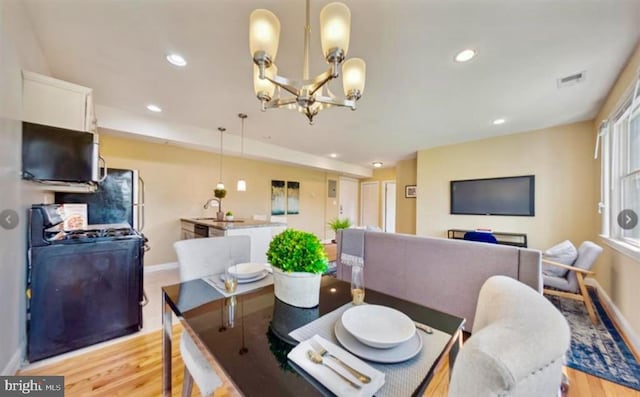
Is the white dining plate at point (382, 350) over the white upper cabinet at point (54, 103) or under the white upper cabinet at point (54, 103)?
under

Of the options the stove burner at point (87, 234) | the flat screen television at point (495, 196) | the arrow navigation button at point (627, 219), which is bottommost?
the stove burner at point (87, 234)

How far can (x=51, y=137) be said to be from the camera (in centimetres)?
184

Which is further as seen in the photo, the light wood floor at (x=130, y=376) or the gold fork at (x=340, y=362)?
the light wood floor at (x=130, y=376)

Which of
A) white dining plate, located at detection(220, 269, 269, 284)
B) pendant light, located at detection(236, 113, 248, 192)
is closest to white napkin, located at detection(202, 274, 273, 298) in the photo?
white dining plate, located at detection(220, 269, 269, 284)

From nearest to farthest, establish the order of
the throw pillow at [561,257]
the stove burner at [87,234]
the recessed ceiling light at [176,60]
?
the stove burner at [87,234] < the recessed ceiling light at [176,60] < the throw pillow at [561,257]

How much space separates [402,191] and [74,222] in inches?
243

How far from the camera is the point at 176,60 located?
7.28 feet

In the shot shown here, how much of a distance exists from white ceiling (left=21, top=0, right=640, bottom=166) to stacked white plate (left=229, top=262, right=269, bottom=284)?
1754mm

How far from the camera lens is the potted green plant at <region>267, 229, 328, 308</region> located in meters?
1.04

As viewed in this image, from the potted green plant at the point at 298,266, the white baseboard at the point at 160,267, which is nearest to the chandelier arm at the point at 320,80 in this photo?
the potted green plant at the point at 298,266

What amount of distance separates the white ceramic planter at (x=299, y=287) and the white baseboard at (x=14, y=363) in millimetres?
1909

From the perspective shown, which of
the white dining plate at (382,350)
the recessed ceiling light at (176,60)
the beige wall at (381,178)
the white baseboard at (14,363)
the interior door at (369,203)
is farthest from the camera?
the interior door at (369,203)

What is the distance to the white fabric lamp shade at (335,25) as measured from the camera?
4.02 feet

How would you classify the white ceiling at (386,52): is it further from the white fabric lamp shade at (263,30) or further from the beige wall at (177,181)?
the beige wall at (177,181)
